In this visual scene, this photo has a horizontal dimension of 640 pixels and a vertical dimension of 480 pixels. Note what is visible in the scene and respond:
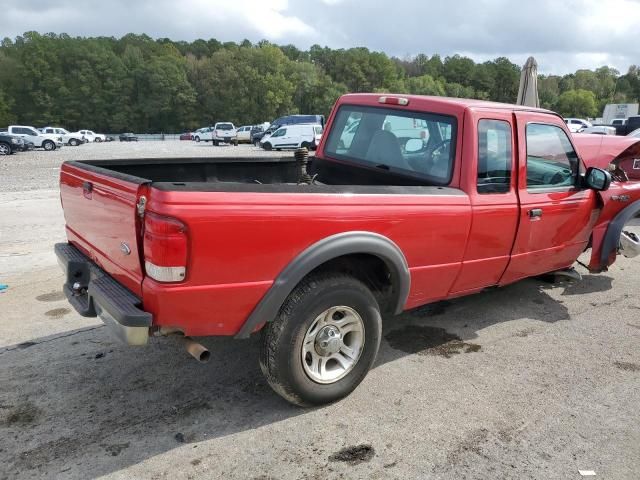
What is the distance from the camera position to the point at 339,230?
9.82 ft

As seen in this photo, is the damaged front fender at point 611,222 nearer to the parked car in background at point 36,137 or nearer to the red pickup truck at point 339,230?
the red pickup truck at point 339,230

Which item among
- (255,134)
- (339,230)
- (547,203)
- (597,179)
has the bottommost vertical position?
(255,134)

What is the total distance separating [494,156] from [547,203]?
0.72 metres

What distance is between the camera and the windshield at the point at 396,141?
3871 millimetres

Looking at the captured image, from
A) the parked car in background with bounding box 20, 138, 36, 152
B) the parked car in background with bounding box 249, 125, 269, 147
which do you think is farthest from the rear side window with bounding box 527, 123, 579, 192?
the parked car in background with bounding box 249, 125, 269, 147

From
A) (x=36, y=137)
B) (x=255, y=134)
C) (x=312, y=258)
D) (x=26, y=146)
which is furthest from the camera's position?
(x=255, y=134)

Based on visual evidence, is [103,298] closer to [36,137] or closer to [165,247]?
[165,247]

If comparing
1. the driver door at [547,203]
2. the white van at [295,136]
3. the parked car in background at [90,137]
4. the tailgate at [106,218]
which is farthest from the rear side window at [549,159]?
the parked car in background at [90,137]

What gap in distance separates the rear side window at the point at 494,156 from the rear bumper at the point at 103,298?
2.48 m

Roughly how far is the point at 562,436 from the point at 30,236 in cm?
729

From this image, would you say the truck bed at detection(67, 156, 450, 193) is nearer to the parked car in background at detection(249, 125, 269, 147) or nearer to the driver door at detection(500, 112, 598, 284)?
the driver door at detection(500, 112, 598, 284)

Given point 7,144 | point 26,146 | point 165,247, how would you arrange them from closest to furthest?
point 165,247, point 7,144, point 26,146

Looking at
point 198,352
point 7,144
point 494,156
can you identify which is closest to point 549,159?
point 494,156

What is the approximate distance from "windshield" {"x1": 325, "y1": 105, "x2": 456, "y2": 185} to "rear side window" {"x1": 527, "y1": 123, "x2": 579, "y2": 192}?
0.80 meters
